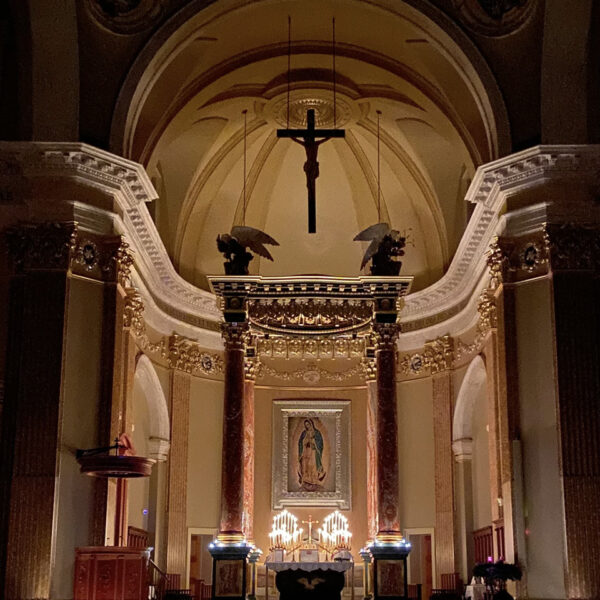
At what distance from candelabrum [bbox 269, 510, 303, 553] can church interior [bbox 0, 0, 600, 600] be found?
0.28 feet

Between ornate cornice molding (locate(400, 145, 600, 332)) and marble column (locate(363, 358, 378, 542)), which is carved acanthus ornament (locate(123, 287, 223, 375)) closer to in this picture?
marble column (locate(363, 358, 378, 542))

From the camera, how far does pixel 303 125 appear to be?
19.2 metres

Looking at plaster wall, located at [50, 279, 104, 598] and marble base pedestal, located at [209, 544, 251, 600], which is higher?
plaster wall, located at [50, 279, 104, 598]

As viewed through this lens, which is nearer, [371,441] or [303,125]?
[371,441]

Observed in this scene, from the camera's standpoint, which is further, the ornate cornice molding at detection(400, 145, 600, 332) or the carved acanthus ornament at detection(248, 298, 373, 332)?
the carved acanthus ornament at detection(248, 298, 373, 332)

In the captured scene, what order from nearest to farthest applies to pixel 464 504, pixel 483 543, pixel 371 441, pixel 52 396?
pixel 52 396 < pixel 483 543 < pixel 464 504 < pixel 371 441

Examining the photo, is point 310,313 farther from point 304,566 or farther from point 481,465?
point 481,465

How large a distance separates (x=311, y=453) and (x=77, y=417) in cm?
775

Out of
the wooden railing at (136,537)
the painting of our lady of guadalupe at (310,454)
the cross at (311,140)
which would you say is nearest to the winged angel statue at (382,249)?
the cross at (311,140)

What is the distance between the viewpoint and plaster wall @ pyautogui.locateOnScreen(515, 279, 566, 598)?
13.1 meters

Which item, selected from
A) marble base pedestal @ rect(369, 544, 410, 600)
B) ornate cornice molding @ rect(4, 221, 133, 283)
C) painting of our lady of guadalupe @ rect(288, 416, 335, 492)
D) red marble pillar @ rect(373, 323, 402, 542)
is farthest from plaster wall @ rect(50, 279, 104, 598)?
painting of our lady of guadalupe @ rect(288, 416, 335, 492)

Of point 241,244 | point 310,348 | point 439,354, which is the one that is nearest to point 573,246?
point 241,244

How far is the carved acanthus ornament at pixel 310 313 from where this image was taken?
1574 cm

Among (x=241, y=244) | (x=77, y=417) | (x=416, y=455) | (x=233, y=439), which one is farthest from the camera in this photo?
(x=416, y=455)
